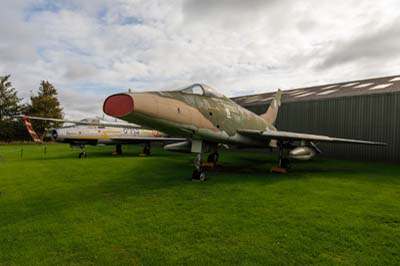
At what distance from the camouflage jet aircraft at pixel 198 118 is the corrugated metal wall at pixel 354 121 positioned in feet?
21.8

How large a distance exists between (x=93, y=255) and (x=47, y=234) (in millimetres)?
1131

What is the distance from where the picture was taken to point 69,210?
5.18 meters

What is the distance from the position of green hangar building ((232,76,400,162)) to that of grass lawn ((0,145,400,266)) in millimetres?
8890

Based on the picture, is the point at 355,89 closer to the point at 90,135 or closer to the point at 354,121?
the point at 354,121

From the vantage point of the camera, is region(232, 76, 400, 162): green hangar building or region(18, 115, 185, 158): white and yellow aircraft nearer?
region(232, 76, 400, 162): green hangar building

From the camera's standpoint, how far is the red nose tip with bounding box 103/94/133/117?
558cm

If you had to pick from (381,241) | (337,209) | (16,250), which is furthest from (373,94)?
(16,250)

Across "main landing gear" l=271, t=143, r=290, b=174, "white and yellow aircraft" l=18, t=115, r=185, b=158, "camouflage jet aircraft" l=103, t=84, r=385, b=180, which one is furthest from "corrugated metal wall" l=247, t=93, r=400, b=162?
"white and yellow aircraft" l=18, t=115, r=185, b=158

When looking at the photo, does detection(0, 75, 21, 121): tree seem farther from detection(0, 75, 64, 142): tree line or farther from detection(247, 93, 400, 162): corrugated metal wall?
detection(247, 93, 400, 162): corrugated metal wall

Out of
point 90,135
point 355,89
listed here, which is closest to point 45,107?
point 90,135

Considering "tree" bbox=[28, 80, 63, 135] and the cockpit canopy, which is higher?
"tree" bbox=[28, 80, 63, 135]

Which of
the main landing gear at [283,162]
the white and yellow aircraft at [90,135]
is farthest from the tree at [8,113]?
the main landing gear at [283,162]

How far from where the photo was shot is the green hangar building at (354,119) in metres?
14.7

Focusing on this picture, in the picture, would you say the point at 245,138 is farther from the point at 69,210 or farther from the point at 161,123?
the point at 69,210
